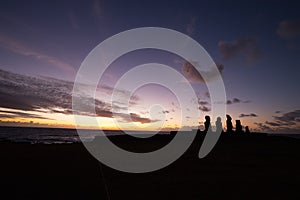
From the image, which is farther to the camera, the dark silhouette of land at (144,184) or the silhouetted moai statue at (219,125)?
the silhouetted moai statue at (219,125)

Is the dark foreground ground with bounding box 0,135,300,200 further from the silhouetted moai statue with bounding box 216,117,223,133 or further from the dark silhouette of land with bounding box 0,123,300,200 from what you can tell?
the silhouetted moai statue with bounding box 216,117,223,133

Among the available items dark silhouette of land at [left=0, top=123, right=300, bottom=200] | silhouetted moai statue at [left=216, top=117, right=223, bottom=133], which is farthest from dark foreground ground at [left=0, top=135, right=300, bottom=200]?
silhouetted moai statue at [left=216, top=117, right=223, bottom=133]

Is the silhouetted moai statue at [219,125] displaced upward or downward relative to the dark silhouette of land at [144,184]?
upward

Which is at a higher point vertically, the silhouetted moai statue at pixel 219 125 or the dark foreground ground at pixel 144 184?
the silhouetted moai statue at pixel 219 125

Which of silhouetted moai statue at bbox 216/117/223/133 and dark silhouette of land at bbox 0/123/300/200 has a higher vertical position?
silhouetted moai statue at bbox 216/117/223/133

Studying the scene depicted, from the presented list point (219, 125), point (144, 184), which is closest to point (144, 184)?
point (144, 184)

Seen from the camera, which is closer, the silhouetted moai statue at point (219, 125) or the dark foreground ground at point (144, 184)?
the dark foreground ground at point (144, 184)

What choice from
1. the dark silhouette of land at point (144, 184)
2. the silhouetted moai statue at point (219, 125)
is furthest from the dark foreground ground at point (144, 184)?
the silhouetted moai statue at point (219, 125)

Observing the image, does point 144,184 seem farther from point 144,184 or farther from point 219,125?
point 219,125

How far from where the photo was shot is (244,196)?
917cm

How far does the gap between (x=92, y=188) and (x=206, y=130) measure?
45173 mm

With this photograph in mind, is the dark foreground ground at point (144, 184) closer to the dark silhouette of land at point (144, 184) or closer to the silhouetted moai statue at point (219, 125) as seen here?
the dark silhouette of land at point (144, 184)

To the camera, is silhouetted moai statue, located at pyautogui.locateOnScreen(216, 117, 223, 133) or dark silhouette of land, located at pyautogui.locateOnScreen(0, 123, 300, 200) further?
silhouetted moai statue, located at pyautogui.locateOnScreen(216, 117, 223, 133)

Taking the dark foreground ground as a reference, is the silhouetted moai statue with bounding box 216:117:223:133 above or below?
above
